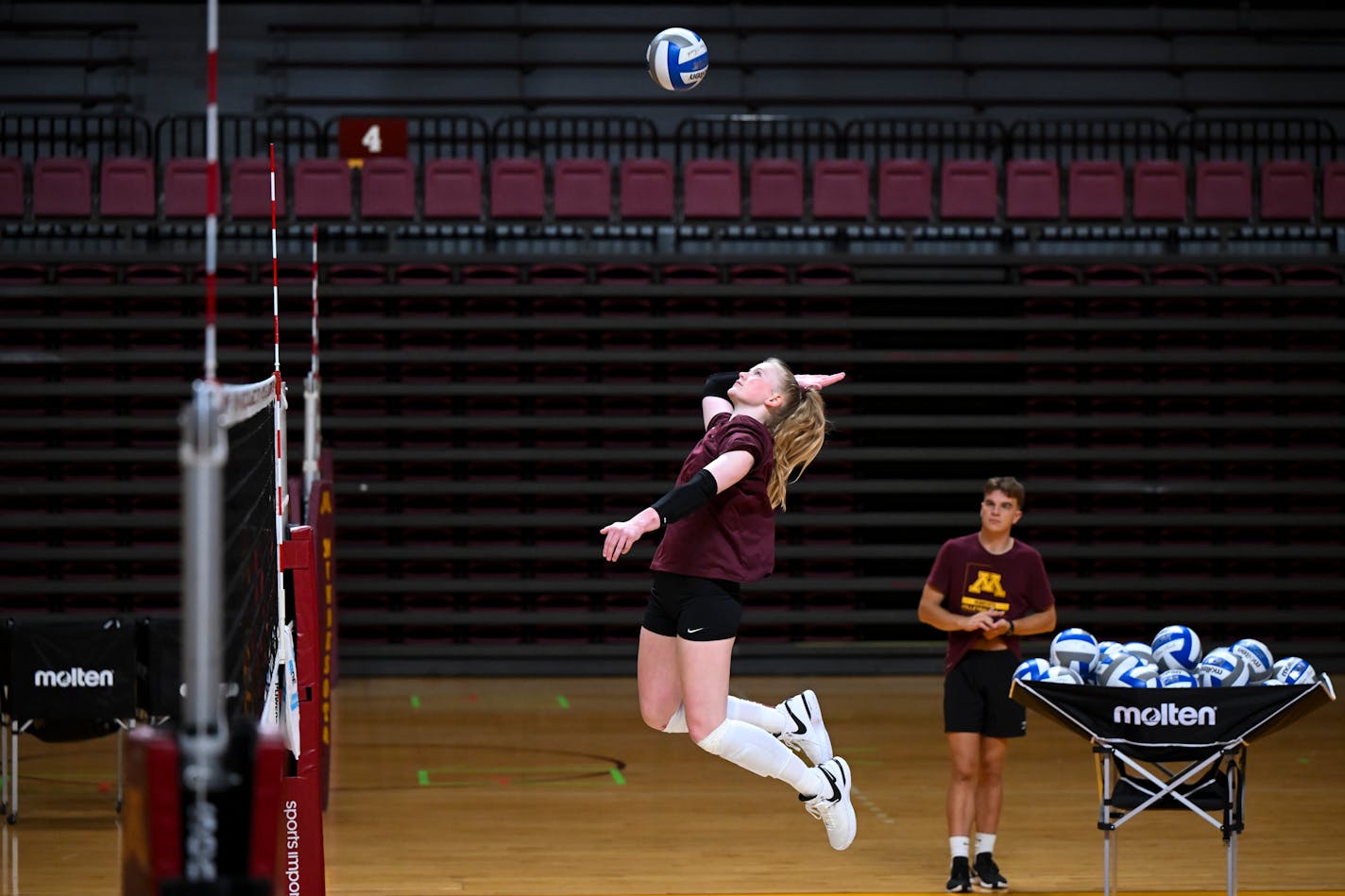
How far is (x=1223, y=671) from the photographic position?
5.96 metres

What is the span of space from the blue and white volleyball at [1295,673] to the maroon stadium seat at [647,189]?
938cm

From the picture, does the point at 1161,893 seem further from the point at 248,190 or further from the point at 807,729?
the point at 248,190

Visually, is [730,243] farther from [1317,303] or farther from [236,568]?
[236,568]

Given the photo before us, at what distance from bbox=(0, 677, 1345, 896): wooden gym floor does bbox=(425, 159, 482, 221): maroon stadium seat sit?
4.76m

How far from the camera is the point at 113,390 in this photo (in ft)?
45.5

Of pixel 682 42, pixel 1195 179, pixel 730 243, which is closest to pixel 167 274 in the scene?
pixel 730 243

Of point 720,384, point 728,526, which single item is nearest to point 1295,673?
point 728,526

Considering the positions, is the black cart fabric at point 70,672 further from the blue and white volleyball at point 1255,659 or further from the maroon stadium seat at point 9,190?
the maroon stadium seat at point 9,190

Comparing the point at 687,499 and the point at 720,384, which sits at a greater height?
the point at 720,384

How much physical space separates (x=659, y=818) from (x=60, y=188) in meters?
9.05

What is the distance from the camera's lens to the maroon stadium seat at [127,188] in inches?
570

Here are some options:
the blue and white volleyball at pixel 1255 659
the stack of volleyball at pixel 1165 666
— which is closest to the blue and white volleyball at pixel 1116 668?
the stack of volleyball at pixel 1165 666

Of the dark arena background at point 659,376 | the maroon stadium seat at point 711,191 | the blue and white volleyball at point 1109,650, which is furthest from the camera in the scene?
the maroon stadium seat at point 711,191

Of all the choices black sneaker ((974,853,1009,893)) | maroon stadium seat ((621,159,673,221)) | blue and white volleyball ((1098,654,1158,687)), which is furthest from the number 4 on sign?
blue and white volleyball ((1098,654,1158,687))
